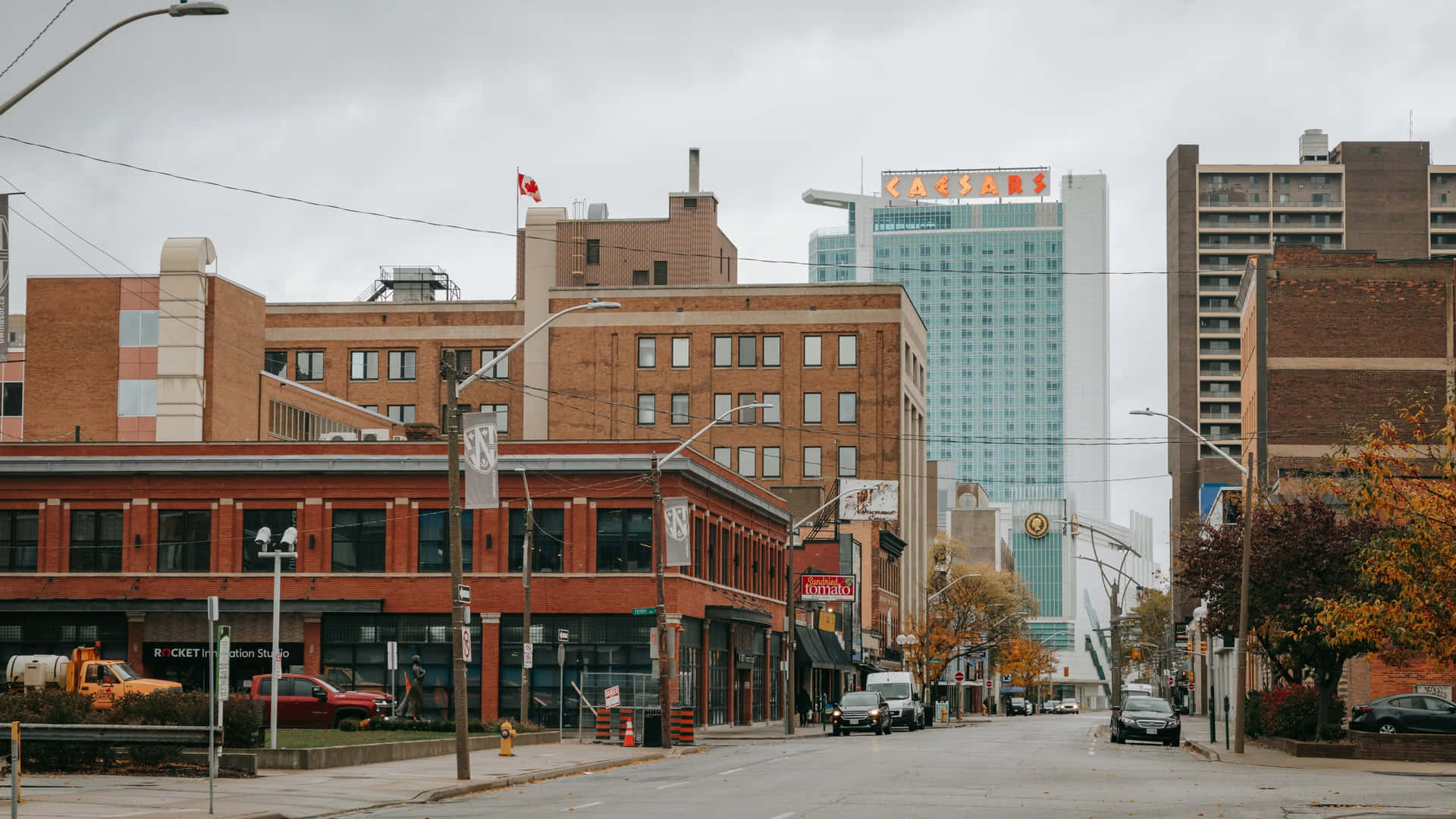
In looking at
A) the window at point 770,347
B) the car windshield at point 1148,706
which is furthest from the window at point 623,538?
the window at point 770,347

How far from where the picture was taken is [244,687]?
55.6 metres

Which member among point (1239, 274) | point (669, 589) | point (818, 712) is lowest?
point (818, 712)

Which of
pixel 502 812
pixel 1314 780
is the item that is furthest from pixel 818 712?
pixel 502 812

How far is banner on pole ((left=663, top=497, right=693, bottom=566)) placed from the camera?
1703 inches

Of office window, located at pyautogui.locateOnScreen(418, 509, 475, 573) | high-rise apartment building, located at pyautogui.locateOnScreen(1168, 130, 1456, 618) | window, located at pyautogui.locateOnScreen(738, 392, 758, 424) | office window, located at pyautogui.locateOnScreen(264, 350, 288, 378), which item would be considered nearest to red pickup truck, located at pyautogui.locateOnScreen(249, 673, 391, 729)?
office window, located at pyautogui.locateOnScreen(418, 509, 475, 573)

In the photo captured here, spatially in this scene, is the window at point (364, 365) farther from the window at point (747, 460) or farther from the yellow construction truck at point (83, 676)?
the yellow construction truck at point (83, 676)

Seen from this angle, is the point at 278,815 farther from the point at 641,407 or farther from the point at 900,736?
the point at 641,407

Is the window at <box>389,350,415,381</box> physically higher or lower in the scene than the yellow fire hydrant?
higher

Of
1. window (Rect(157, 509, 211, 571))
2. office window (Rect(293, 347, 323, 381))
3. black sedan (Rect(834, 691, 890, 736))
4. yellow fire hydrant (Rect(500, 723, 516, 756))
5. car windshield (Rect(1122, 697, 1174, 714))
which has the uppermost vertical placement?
office window (Rect(293, 347, 323, 381))

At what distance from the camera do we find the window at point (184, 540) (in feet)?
183

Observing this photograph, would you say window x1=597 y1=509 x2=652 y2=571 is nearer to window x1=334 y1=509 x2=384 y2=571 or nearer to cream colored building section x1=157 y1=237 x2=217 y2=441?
window x1=334 y1=509 x2=384 y2=571

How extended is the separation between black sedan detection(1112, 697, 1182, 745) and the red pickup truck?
2348cm

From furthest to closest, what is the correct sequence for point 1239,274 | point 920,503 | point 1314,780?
1. point 1239,274
2. point 920,503
3. point 1314,780

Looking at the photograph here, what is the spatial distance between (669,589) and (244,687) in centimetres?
1476
